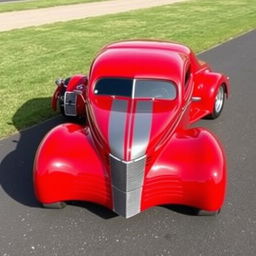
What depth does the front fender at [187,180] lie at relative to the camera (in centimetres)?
509

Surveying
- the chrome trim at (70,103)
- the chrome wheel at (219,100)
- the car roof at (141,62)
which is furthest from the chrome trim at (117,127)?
the chrome wheel at (219,100)

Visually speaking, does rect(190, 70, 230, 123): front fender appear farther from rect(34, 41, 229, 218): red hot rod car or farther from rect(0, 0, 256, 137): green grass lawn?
rect(0, 0, 256, 137): green grass lawn

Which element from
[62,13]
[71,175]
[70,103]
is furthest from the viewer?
[62,13]

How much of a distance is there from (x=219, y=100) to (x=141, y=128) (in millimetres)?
3916

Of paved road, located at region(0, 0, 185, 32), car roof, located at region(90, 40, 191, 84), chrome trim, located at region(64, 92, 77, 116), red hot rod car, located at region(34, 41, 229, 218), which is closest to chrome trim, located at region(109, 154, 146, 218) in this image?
red hot rod car, located at region(34, 41, 229, 218)

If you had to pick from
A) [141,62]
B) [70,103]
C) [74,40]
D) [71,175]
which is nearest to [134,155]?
[71,175]

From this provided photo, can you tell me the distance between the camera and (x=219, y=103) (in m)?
8.80

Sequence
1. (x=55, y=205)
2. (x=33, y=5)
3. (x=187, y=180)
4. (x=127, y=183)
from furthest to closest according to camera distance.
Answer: (x=33, y=5)
(x=55, y=205)
(x=187, y=180)
(x=127, y=183)

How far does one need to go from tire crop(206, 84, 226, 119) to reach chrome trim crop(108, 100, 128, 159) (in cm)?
310

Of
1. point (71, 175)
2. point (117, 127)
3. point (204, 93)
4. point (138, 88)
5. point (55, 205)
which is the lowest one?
point (55, 205)

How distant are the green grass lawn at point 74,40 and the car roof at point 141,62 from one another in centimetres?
249

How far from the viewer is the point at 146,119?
5523 millimetres

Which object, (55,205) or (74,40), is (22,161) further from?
(74,40)

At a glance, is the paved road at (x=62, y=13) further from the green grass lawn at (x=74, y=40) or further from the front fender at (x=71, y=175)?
Answer: the front fender at (x=71, y=175)
